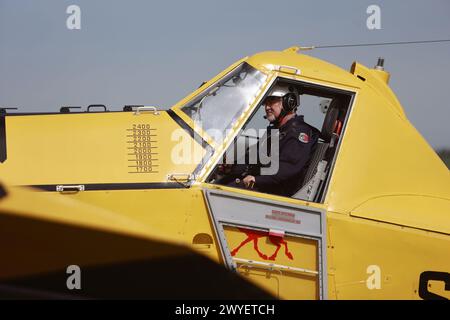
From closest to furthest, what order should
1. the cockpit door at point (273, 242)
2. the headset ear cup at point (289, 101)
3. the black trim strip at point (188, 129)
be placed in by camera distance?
the cockpit door at point (273, 242), the black trim strip at point (188, 129), the headset ear cup at point (289, 101)

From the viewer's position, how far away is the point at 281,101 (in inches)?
224

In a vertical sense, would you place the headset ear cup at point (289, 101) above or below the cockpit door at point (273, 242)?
above

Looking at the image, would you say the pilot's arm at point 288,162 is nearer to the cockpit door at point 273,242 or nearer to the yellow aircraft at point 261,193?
the yellow aircraft at point 261,193

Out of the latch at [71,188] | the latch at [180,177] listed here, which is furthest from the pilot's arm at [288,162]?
the latch at [71,188]

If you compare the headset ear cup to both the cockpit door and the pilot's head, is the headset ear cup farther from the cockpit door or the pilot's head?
the cockpit door

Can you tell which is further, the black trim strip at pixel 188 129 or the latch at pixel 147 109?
the latch at pixel 147 109

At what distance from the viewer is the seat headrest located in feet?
18.8

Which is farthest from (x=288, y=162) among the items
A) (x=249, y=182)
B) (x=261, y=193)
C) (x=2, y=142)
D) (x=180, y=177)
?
(x=2, y=142)

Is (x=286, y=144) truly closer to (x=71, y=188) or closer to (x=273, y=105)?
(x=273, y=105)

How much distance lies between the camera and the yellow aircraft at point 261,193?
190 inches

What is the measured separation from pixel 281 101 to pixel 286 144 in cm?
44

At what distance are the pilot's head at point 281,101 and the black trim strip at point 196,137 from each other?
0.81 m

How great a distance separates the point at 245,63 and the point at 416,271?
221cm

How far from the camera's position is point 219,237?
4.75 meters
